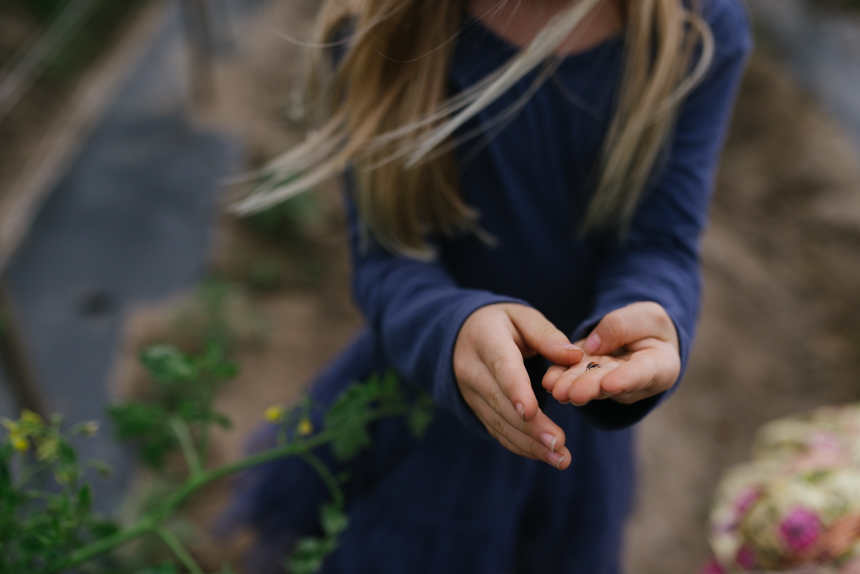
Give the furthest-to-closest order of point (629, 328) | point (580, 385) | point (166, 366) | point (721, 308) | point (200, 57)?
point (200, 57), point (721, 308), point (166, 366), point (629, 328), point (580, 385)

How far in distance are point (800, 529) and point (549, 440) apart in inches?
25.3

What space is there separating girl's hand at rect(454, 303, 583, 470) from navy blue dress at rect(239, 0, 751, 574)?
24 mm

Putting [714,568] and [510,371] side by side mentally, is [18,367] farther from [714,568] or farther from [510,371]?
[714,568]

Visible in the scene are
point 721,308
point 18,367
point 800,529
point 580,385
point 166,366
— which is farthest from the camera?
point 721,308

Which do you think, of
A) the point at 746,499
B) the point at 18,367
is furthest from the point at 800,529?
the point at 18,367

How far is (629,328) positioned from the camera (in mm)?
521

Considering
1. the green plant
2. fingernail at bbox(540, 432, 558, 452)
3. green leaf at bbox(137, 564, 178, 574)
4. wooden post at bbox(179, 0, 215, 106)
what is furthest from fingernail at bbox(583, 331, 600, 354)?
wooden post at bbox(179, 0, 215, 106)

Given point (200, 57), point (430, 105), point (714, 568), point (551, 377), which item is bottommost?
point (714, 568)

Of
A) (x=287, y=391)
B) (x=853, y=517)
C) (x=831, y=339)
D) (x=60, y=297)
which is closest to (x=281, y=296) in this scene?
(x=287, y=391)

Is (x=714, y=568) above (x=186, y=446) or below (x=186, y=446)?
below

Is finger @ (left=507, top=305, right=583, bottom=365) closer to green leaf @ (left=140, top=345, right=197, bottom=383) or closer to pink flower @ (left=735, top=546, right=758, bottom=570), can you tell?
green leaf @ (left=140, top=345, right=197, bottom=383)

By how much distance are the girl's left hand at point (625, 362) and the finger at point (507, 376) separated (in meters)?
0.02

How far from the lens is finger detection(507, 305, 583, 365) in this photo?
1.54ft

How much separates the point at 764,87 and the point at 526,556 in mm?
3313
